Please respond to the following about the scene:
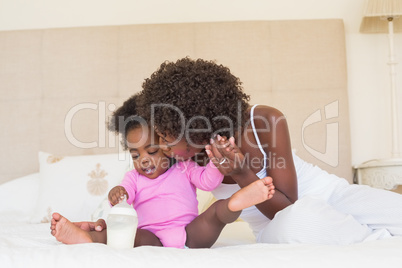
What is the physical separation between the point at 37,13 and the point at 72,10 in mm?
194

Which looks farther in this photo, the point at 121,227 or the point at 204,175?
the point at 204,175

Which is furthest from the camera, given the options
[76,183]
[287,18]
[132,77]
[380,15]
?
[287,18]

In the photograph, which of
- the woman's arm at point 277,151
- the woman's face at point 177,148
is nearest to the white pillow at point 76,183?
the woman's face at point 177,148

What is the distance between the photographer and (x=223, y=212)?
115 cm

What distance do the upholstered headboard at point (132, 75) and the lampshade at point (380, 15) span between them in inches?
5.9

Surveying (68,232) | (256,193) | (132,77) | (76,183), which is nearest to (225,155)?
(256,193)

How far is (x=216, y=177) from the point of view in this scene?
1295 millimetres

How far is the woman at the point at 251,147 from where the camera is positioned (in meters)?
1.11

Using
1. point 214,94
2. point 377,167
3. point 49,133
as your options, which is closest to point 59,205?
point 49,133

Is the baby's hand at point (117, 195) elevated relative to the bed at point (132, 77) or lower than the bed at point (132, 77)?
lower

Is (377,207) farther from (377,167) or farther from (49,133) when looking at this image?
(49,133)

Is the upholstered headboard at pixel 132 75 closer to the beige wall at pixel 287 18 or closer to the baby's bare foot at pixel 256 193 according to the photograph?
the beige wall at pixel 287 18

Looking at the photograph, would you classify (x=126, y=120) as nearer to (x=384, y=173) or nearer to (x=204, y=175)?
(x=204, y=175)

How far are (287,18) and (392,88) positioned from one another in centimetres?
65
